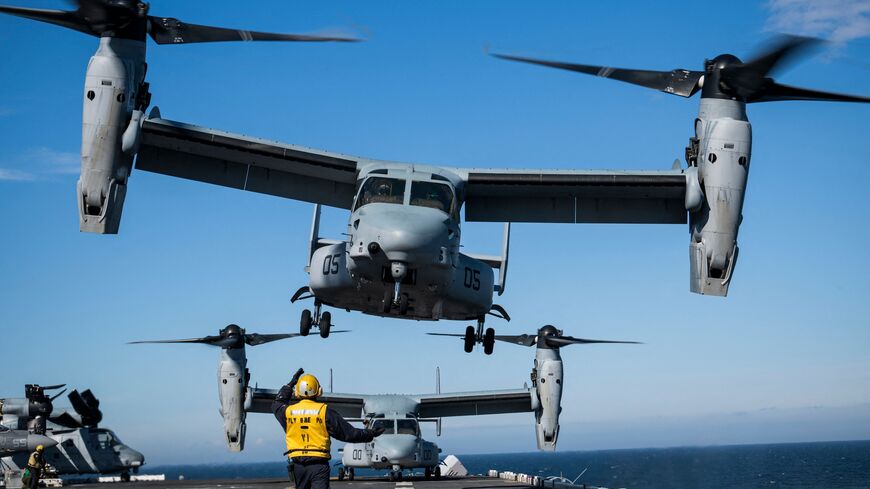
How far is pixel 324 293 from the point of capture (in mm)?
21078

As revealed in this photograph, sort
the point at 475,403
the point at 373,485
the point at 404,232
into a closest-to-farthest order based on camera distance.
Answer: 1. the point at 404,232
2. the point at 373,485
3. the point at 475,403

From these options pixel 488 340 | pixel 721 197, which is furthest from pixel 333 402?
pixel 721 197

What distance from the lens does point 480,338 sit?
76.3 feet

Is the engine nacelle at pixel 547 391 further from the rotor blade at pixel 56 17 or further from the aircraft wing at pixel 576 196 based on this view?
the rotor blade at pixel 56 17

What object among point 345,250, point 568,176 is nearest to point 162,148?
point 345,250

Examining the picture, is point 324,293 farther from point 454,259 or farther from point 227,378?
point 227,378

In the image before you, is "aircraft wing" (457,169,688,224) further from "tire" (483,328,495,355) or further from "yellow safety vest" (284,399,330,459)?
"yellow safety vest" (284,399,330,459)

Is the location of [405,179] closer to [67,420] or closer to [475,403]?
[475,403]

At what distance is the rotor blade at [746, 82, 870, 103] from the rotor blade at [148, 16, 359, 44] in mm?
8518

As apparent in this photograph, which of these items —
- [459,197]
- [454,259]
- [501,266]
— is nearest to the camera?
[454,259]

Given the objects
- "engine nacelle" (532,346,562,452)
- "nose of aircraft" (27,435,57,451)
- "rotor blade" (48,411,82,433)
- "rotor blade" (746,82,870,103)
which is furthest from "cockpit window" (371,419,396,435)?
"rotor blade" (746,82,870,103)

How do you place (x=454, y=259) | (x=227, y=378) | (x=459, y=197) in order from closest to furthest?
(x=454, y=259) < (x=459, y=197) < (x=227, y=378)

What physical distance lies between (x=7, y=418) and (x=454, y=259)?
85.9ft

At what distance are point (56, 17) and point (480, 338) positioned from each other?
36.9 ft
